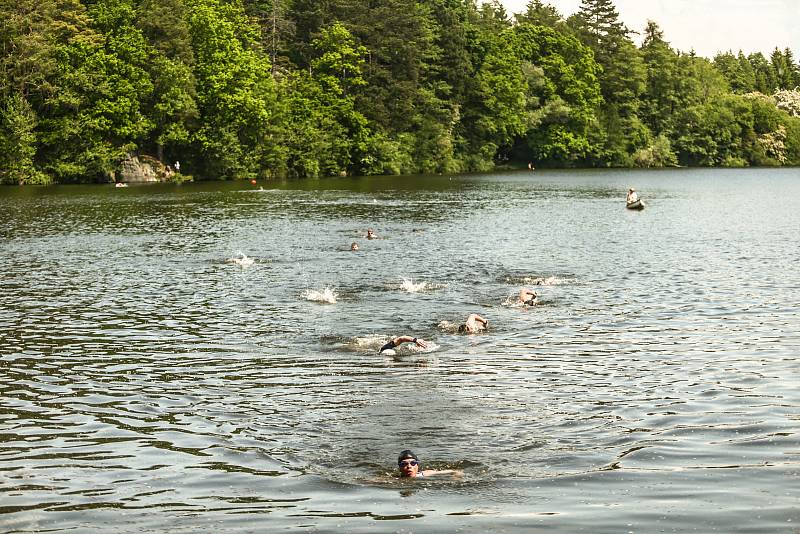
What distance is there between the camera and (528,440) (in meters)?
16.3

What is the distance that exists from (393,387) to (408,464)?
577 centimetres

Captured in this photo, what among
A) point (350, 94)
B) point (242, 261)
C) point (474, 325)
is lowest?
point (474, 325)

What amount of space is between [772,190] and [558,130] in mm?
56836

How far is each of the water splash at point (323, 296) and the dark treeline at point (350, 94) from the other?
6806cm

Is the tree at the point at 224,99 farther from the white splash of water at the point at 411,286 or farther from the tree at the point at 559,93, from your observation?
the white splash of water at the point at 411,286

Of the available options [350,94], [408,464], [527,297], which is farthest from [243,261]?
[350,94]

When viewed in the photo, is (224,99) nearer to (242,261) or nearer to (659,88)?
(242,261)

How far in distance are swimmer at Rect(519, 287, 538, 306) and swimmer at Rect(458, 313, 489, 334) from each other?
162 inches

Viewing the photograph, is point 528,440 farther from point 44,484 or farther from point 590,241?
point 590,241

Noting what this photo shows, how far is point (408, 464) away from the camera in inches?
563

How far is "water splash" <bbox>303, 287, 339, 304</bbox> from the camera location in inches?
1213

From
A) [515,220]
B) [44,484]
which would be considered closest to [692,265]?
[515,220]

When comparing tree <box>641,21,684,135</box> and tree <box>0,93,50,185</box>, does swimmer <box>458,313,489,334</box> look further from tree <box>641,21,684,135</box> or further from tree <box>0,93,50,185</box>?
tree <box>641,21,684,135</box>

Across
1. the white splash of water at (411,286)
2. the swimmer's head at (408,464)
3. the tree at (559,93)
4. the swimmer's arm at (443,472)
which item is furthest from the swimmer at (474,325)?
the tree at (559,93)
